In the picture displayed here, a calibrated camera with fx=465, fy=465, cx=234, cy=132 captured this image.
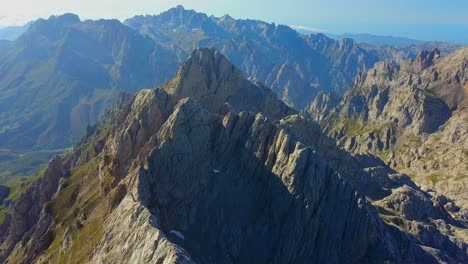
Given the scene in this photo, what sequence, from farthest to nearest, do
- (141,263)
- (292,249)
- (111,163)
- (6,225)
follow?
(6,225) → (111,163) → (292,249) → (141,263)

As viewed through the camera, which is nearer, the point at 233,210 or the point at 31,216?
the point at 233,210

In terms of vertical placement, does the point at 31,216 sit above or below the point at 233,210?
below

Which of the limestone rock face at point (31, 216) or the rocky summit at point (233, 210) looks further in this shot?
the limestone rock face at point (31, 216)

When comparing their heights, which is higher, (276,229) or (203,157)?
(203,157)

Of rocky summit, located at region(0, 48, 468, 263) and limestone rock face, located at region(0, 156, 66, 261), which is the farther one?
limestone rock face, located at region(0, 156, 66, 261)

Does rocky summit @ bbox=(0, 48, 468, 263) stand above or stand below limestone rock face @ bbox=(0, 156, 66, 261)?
above

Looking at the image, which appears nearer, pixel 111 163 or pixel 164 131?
pixel 164 131

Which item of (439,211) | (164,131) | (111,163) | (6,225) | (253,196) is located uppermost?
(164,131)

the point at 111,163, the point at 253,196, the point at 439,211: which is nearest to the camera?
the point at 253,196

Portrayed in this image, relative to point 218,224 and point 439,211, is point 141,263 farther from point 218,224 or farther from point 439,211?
point 439,211

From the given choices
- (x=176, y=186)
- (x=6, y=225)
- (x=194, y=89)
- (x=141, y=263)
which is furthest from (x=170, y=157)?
(x=6, y=225)

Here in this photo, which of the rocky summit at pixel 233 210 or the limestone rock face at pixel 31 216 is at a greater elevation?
the rocky summit at pixel 233 210
